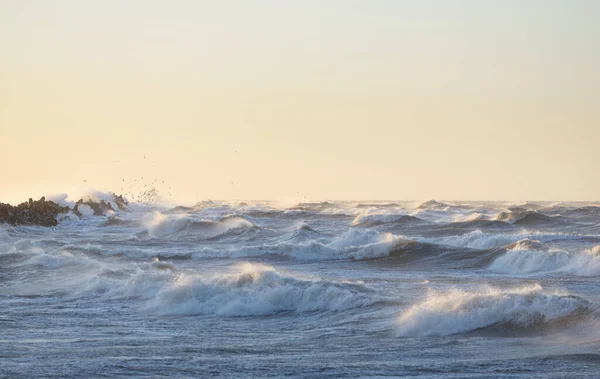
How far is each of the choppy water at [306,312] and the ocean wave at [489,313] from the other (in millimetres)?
31

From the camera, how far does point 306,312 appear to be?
1812 centimetres

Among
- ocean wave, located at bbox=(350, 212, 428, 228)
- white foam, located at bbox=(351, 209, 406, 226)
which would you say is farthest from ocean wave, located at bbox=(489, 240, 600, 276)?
white foam, located at bbox=(351, 209, 406, 226)

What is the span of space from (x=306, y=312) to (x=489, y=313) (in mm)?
3862

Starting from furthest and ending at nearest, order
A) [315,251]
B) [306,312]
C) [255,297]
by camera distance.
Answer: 1. [315,251]
2. [255,297]
3. [306,312]

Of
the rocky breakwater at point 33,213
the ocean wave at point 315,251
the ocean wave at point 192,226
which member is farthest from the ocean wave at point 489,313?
the rocky breakwater at point 33,213

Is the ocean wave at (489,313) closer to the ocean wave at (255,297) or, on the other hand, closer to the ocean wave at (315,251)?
the ocean wave at (255,297)

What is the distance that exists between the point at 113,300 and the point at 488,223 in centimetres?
3096

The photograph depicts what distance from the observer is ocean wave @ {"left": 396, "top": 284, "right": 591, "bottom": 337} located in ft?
50.0

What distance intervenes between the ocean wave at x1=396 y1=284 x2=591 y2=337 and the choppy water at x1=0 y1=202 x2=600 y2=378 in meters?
0.03

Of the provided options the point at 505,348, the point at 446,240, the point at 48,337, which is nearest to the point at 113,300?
the point at 48,337

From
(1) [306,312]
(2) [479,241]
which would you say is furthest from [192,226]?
(1) [306,312]

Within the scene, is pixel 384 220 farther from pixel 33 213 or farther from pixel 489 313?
pixel 489 313

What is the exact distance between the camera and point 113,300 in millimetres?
20078

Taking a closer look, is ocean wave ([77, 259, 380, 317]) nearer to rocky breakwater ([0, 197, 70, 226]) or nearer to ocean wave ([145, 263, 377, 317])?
ocean wave ([145, 263, 377, 317])
